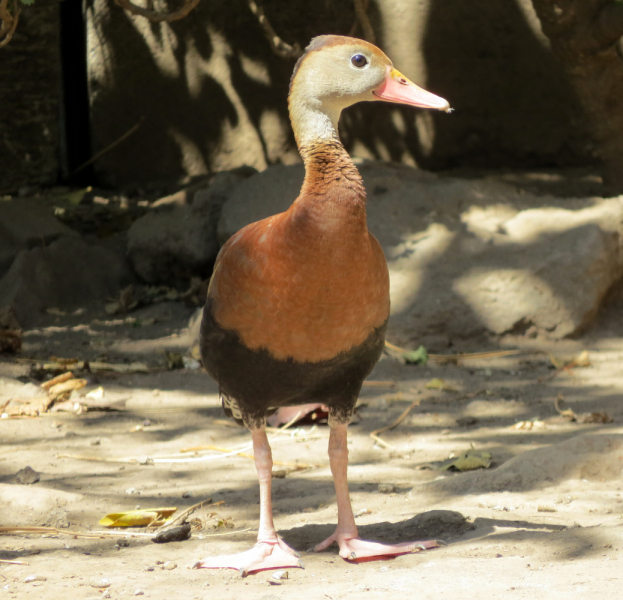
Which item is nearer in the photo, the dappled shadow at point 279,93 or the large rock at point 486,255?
the large rock at point 486,255

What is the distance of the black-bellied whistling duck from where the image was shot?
8.95 ft

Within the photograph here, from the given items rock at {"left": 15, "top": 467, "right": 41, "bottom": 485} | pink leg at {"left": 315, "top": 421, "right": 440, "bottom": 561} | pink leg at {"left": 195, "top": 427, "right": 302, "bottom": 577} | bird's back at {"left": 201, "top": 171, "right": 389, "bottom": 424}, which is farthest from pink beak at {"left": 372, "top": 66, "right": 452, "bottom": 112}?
rock at {"left": 15, "top": 467, "right": 41, "bottom": 485}

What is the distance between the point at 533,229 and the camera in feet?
21.2

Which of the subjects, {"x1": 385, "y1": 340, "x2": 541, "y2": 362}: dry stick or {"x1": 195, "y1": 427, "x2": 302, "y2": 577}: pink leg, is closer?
{"x1": 195, "y1": 427, "x2": 302, "y2": 577}: pink leg

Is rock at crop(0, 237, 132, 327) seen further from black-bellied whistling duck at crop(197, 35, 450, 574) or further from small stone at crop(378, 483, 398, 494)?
black-bellied whistling duck at crop(197, 35, 450, 574)

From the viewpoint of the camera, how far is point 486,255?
633 cm

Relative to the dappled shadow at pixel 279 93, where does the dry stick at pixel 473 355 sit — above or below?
below

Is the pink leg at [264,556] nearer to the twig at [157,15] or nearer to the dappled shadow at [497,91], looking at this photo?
the twig at [157,15]

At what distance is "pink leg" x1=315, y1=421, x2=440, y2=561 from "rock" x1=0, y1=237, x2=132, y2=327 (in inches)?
176

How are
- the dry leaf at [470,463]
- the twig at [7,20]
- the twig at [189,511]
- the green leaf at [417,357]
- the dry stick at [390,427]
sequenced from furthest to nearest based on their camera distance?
the green leaf at [417,357], the twig at [7,20], the dry stick at [390,427], the dry leaf at [470,463], the twig at [189,511]

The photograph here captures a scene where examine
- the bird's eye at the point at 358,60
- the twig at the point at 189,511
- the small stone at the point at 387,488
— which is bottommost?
the small stone at the point at 387,488

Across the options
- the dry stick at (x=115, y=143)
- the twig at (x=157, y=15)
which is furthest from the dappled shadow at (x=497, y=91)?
the twig at (x=157, y=15)

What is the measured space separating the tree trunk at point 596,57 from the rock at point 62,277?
4.51 metres

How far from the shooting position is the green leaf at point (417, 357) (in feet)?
19.0
